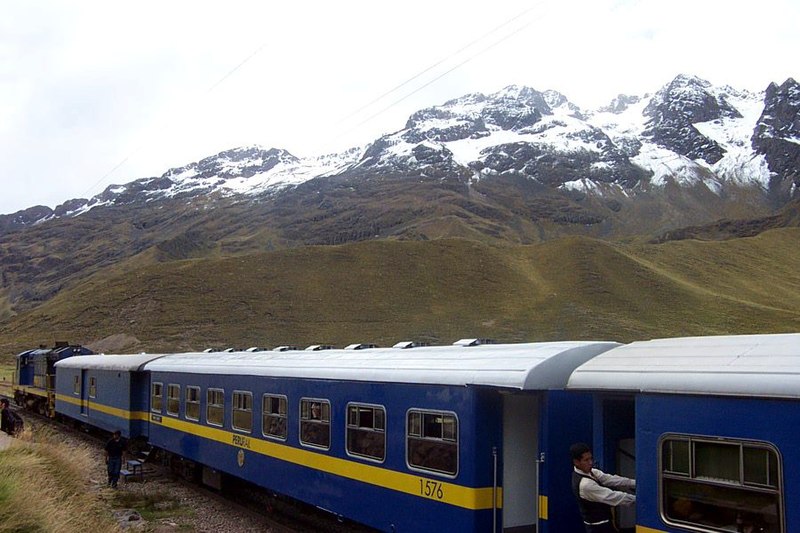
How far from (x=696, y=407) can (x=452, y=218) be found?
133612mm

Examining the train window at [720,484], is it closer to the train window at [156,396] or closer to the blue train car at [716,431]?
the blue train car at [716,431]

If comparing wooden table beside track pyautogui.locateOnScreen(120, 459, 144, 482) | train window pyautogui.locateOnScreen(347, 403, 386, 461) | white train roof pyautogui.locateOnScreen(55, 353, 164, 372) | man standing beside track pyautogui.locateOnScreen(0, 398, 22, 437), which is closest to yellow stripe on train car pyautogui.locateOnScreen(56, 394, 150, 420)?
Result: white train roof pyautogui.locateOnScreen(55, 353, 164, 372)

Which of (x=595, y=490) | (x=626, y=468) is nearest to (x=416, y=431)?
(x=626, y=468)

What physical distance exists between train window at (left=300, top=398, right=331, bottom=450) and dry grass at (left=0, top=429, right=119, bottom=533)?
3119 mm

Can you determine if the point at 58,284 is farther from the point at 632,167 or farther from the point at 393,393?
the point at 393,393

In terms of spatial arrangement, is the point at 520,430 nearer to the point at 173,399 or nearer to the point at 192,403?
the point at 192,403

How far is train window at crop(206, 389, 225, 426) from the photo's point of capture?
51.9 ft

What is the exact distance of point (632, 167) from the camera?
196750 millimetres

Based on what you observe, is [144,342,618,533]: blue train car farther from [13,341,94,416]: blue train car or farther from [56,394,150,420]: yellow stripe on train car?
[13,341,94,416]: blue train car

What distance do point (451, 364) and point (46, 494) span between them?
6.48 m

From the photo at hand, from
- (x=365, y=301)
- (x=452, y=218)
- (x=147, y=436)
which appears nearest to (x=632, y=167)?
(x=452, y=218)

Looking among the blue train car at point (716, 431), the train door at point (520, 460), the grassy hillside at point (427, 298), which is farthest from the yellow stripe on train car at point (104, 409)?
the grassy hillside at point (427, 298)

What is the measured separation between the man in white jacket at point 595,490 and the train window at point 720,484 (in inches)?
27.0

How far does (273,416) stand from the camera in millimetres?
13492
